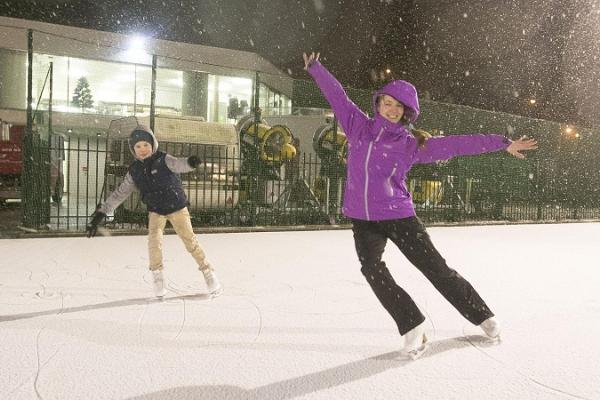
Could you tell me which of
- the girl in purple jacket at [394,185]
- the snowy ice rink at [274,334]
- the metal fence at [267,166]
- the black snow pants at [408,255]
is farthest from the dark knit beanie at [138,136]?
the metal fence at [267,166]

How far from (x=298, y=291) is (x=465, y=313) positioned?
2.01 metres

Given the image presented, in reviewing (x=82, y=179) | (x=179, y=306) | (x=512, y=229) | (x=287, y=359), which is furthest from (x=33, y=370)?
(x=82, y=179)

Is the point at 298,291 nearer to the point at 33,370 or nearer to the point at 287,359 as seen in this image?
the point at 287,359

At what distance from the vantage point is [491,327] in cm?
346

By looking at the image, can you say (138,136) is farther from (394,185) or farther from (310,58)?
(394,185)

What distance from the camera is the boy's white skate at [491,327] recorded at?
3.45m

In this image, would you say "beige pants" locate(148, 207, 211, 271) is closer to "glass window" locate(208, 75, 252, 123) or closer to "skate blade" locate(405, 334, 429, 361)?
"skate blade" locate(405, 334, 429, 361)

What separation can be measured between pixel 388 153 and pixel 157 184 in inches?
90.1

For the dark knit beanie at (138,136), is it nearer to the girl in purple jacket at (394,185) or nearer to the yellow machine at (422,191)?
the girl in purple jacket at (394,185)

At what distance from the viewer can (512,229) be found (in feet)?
43.4

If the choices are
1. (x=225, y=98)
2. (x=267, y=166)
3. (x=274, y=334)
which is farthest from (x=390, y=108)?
(x=225, y=98)

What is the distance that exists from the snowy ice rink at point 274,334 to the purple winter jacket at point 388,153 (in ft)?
2.94

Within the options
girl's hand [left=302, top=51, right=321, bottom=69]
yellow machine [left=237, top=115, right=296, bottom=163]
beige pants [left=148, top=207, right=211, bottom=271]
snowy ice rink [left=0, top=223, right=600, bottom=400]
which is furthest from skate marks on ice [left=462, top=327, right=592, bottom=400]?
yellow machine [left=237, top=115, right=296, bottom=163]

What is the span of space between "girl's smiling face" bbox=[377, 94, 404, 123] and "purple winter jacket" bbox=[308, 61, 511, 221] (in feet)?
0.10
